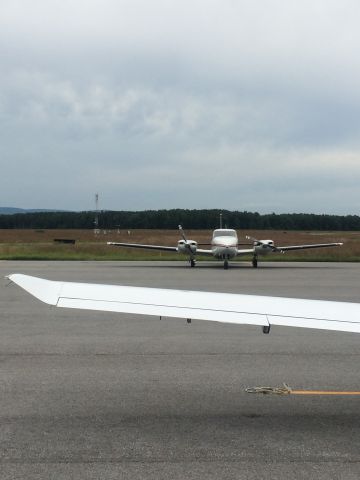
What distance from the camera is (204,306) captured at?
4.71m

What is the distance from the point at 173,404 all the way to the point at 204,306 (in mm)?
2002

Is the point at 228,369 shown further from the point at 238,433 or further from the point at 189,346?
the point at 238,433

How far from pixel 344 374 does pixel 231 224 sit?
147943mm

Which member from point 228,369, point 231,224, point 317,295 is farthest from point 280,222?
point 228,369

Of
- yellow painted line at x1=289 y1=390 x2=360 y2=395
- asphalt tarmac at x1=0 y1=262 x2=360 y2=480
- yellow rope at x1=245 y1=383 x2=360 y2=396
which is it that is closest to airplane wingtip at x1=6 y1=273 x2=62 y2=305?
asphalt tarmac at x1=0 y1=262 x2=360 y2=480

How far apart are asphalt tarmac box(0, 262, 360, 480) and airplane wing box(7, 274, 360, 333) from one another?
111 centimetres

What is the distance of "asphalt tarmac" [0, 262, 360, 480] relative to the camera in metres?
4.67

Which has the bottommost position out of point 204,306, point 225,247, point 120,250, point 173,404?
point 120,250

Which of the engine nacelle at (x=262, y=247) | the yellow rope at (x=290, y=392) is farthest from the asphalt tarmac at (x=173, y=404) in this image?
the engine nacelle at (x=262, y=247)

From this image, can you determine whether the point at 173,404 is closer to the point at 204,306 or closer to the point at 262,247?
the point at 204,306

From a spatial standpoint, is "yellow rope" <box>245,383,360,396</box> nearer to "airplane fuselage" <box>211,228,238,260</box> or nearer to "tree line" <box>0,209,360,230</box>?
"airplane fuselage" <box>211,228,238,260</box>

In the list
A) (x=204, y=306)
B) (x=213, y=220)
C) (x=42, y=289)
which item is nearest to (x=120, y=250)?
(x=42, y=289)

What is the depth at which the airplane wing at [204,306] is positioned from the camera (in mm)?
4574

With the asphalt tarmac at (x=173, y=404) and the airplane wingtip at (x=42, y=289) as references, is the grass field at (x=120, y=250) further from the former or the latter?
the airplane wingtip at (x=42, y=289)
